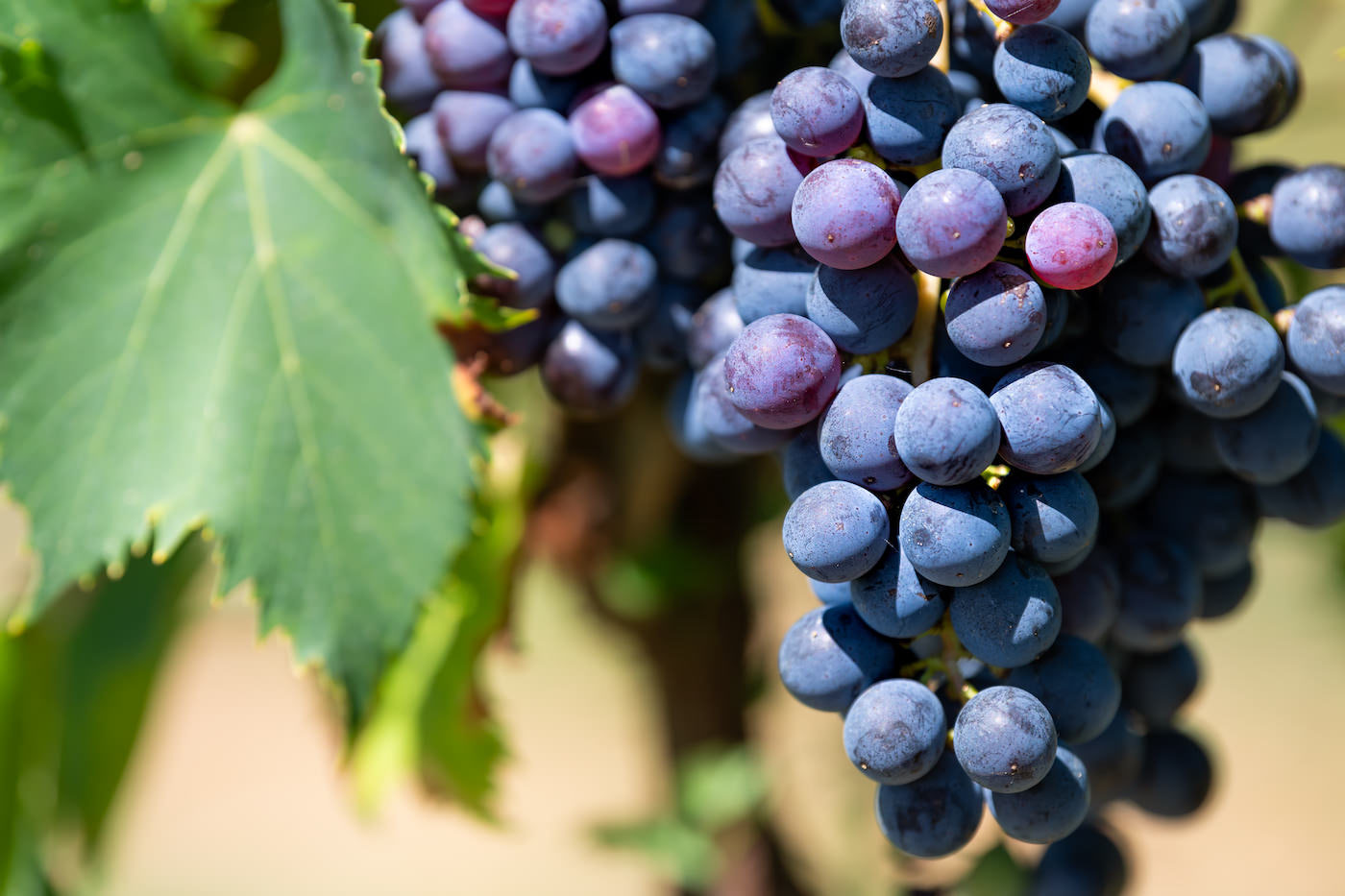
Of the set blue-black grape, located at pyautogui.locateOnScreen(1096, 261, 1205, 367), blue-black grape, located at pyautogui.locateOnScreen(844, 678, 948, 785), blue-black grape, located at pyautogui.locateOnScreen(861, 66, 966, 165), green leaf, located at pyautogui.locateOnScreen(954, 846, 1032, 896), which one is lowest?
green leaf, located at pyautogui.locateOnScreen(954, 846, 1032, 896)

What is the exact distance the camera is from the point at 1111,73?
0.48 metres

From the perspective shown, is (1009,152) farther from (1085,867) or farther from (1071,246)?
(1085,867)

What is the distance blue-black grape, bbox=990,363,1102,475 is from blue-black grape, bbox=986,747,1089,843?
132 millimetres

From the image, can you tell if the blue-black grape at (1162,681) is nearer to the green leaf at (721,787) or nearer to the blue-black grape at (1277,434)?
the blue-black grape at (1277,434)

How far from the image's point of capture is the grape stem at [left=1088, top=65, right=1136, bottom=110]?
1.58ft

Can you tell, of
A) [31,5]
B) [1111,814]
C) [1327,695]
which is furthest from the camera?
[1327,695]

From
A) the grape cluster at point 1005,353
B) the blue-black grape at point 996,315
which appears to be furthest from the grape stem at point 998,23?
the blue-black grape at point 996,315

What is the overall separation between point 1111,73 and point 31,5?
53 centimetres

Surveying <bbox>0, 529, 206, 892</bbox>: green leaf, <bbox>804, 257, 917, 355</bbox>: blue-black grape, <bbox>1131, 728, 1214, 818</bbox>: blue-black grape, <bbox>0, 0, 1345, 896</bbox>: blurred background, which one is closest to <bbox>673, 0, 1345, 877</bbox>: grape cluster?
<bbox>804, 257, 917, 355</bbox>: blue-black grape

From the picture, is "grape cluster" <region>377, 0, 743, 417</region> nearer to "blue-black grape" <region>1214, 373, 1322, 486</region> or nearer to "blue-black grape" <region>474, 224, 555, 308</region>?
"blue-black grape" <region>474, 224, 555, 308</region>

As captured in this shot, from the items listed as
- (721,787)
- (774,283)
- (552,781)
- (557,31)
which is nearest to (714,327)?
(774,283)

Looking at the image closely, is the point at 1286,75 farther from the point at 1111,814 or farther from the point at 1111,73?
the point at 1111,814

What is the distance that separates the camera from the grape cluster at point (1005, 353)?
0.41m

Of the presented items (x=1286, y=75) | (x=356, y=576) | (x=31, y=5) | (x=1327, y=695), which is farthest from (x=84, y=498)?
(x=1327, y=695)
